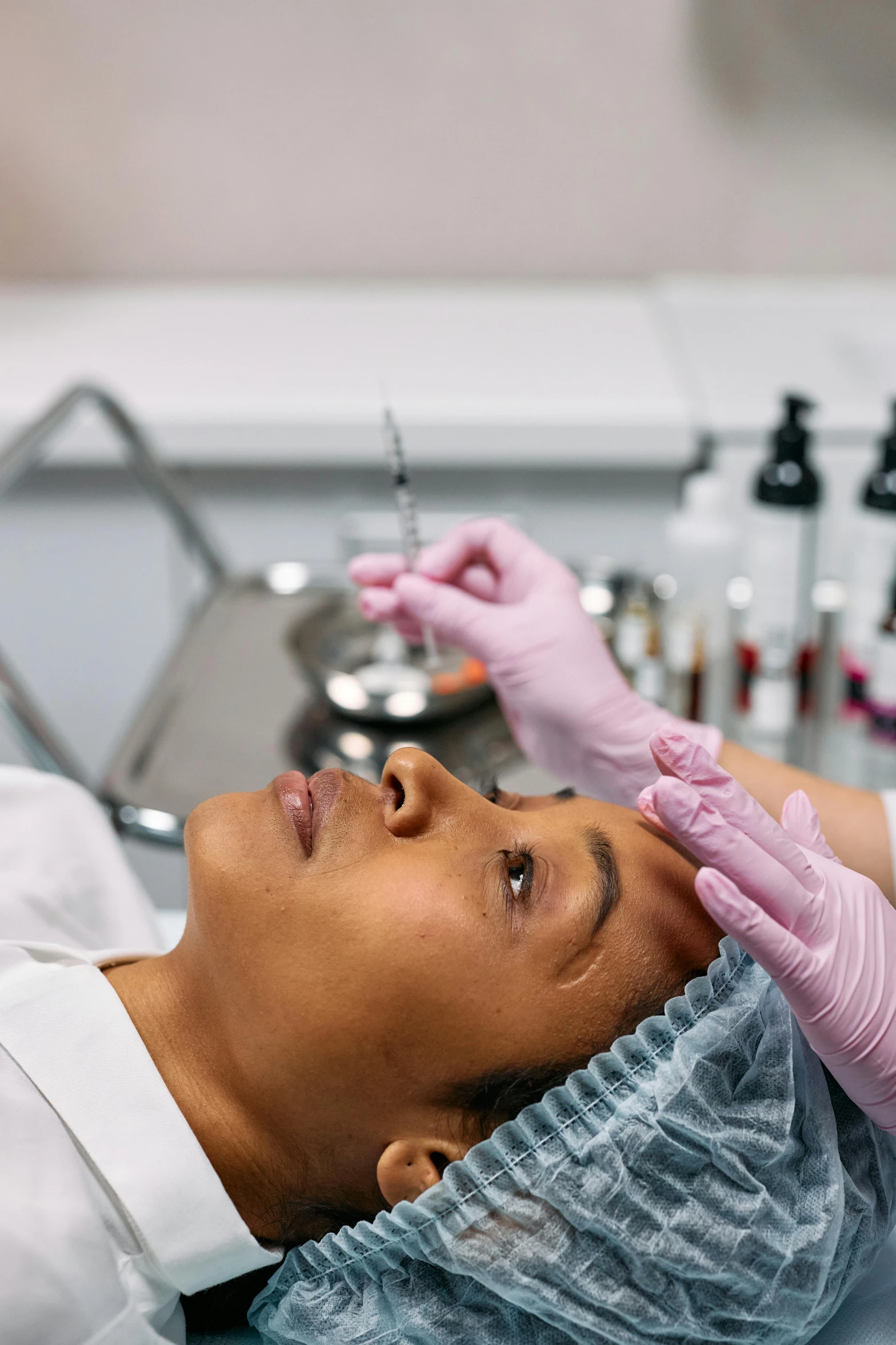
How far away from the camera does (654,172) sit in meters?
2.38

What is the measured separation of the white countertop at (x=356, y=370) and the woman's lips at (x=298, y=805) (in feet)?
3.61

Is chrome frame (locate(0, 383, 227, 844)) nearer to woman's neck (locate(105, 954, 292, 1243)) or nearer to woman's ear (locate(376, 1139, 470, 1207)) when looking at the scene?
woman's neck (locate(105, 954, 292, 1243))

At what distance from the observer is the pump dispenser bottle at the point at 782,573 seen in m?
1.42

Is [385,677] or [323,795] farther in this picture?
[385,677]

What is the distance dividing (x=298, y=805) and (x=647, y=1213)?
0.34 metres

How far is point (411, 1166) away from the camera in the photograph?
759mm

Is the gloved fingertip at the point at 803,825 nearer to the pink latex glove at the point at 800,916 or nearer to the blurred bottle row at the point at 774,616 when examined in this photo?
the pink latex glove at the point at 800,916

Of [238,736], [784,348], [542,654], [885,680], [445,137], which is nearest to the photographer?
[542,654]

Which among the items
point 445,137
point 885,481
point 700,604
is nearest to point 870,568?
point 885,481

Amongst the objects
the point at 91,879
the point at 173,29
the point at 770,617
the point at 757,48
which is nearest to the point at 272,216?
the point at 173,29

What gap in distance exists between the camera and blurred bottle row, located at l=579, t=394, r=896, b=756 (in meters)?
1.42

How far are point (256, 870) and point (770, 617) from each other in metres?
0.85

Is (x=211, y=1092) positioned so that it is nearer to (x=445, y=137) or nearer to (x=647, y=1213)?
(x=647, y=1213)

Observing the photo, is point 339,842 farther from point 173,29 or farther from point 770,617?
point 173,29
